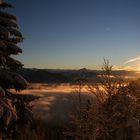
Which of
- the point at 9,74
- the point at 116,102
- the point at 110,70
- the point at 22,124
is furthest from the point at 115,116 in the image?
the point at 9,74

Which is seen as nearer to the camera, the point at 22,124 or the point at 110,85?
the point at 22,124

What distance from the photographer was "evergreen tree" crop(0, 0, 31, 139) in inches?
645

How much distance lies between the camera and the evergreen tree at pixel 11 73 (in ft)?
53.7

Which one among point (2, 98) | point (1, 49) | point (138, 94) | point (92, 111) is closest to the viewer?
point (2, 98)

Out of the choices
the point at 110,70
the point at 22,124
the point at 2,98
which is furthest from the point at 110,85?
the point at 2,98

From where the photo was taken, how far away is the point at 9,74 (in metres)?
16.5

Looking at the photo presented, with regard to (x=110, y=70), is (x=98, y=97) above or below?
below

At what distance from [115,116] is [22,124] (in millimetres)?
10233

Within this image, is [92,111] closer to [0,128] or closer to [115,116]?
[115,116]

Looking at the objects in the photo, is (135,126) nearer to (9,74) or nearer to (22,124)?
(22,124)

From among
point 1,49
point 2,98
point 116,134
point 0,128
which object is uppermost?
point 1,49

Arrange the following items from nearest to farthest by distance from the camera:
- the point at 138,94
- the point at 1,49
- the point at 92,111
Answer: the point at 1,49
the point at 92,111
the point at 138,94

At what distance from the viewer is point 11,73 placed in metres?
16.7

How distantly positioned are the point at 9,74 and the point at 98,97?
1226 centimetres
